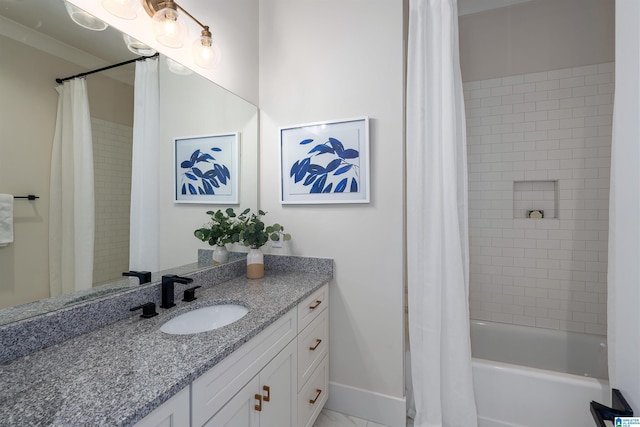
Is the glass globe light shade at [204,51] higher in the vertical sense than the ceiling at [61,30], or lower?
higher

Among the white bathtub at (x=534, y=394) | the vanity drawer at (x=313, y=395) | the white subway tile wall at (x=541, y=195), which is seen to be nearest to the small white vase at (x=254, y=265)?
the vanity drawer at (x=313, y=395)

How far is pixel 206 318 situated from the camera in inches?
52.0

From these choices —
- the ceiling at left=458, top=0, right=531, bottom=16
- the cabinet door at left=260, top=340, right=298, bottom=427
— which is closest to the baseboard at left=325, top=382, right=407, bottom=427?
the cabinet door at left=260, top=340, right=298, bottom=427

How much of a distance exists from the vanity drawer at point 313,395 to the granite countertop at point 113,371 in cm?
59

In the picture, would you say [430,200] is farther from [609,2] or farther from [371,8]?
[609,2]

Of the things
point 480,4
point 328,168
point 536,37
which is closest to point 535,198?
point 536,37

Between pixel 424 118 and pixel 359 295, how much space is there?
1149mm

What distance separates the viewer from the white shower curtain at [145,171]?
1230 mm

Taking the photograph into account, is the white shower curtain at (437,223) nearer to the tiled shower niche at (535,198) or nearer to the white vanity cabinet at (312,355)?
the white vanity cabinet at (312,355)

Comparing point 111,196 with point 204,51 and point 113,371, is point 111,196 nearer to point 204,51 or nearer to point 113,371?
point 113,371

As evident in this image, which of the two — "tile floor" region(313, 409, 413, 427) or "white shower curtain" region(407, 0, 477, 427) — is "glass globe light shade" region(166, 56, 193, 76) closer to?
"white shower curtain" region(407, 0, 477, 427)

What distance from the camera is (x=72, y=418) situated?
0.57m

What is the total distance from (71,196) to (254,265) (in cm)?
96

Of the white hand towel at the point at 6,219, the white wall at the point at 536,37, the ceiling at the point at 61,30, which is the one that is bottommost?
the white hand towel at the point at 6,219
